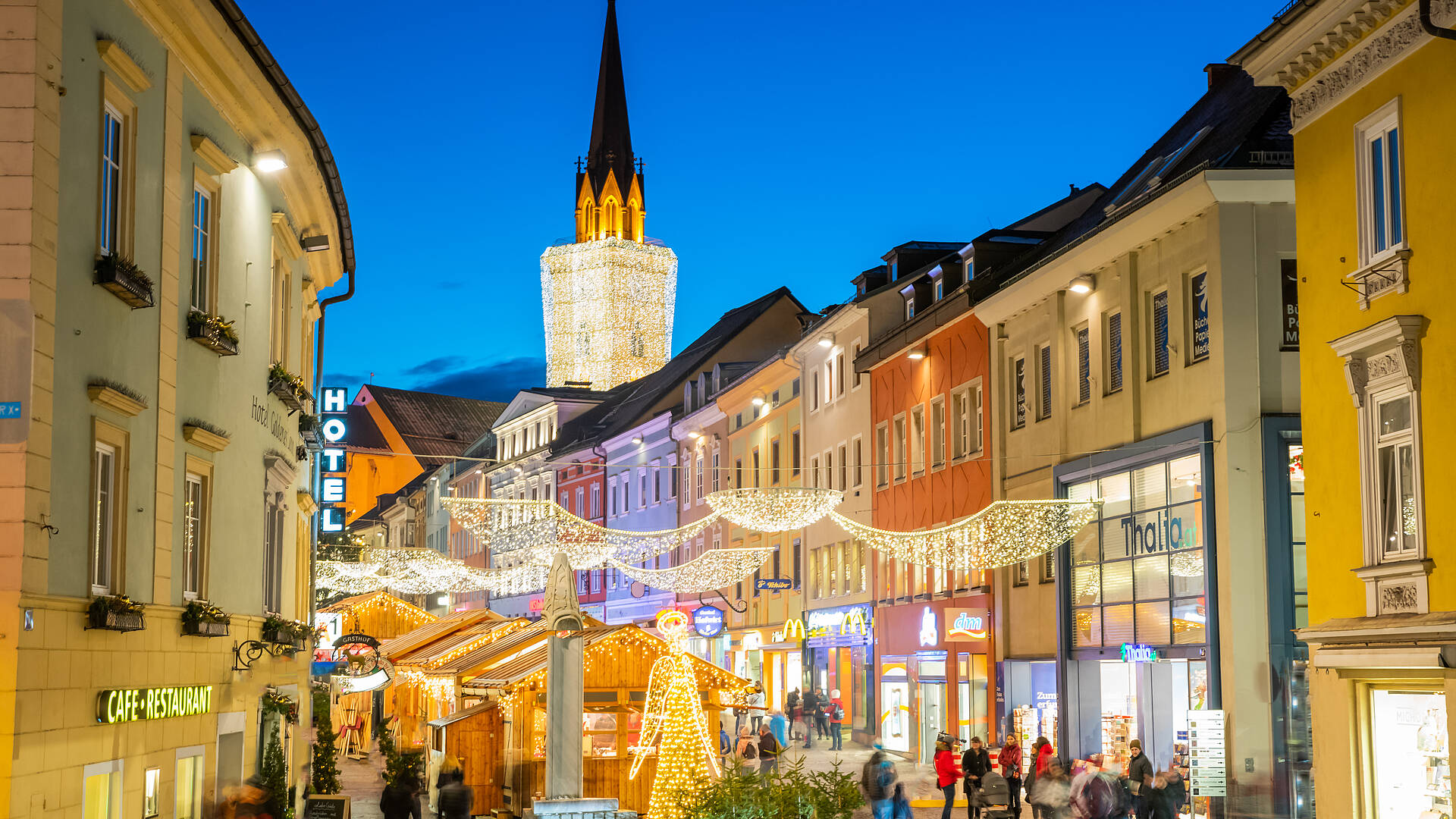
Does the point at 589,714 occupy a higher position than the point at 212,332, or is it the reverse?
the point at 212,332

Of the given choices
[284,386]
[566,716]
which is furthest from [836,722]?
[284,386]

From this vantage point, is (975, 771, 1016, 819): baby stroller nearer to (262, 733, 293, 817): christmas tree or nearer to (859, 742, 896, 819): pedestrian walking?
(859, 742, 896, 819): pedestrian walking

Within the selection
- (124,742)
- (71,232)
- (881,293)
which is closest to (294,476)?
(124,742)

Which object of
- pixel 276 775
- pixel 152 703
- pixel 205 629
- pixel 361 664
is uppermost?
pixel 205 629

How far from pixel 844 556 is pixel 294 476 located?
78.0ft

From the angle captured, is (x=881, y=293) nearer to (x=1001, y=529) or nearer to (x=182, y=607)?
(x=1001, y=529)

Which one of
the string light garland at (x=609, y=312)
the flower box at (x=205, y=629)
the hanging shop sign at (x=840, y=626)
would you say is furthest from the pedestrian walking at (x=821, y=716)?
the string light garland at (x=609, y=312)

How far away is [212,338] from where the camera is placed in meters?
15.1

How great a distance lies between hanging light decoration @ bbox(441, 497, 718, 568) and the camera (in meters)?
51.0

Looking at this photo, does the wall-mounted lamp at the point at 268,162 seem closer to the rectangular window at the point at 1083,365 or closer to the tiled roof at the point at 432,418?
the rectangular window at the point at 1083,365

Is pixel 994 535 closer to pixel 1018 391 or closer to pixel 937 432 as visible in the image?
pixel 1018 391

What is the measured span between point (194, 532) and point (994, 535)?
18591mm

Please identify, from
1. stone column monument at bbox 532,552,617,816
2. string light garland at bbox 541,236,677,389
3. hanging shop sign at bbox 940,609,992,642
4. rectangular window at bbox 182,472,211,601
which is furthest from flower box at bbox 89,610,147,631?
string light garland at bbox 541,236,677,389

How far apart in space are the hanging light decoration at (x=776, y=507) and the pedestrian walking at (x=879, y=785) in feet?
33.8
